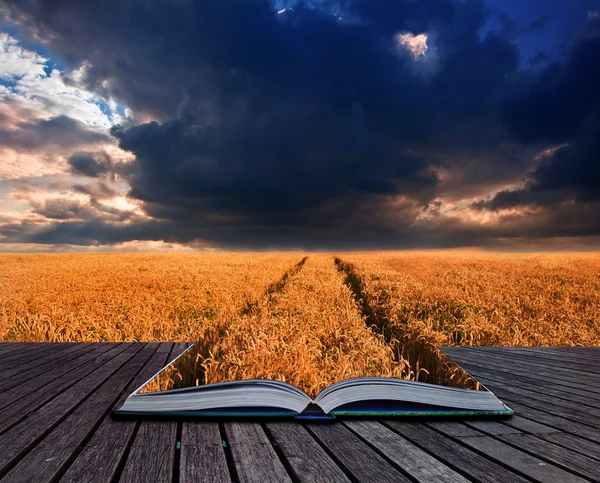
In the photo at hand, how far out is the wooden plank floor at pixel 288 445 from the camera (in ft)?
6.51

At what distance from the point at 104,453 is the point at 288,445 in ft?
3.29

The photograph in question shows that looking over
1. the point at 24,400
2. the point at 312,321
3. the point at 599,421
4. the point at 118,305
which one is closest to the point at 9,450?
the point at 24,400

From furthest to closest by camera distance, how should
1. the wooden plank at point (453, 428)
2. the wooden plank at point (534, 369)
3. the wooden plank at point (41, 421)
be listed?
the wooden plank at point (534, 369)
the wooden plank at point (453, 428)
the wooden plank at point (41, 421)

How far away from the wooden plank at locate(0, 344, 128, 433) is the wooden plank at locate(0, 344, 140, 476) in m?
0.06

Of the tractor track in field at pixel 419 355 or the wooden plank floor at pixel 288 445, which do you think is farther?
the tractor track in field at pixel 419 355

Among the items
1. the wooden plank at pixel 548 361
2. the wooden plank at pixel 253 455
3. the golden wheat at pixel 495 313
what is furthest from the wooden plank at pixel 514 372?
the wooden plank at pixel 253 455

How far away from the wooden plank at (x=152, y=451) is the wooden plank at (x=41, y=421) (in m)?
0.61

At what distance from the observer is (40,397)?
131 inches

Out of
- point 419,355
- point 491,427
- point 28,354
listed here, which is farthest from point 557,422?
point 28,354

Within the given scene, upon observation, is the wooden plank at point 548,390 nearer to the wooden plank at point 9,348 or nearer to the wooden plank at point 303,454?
the wooden plank at point 303,454

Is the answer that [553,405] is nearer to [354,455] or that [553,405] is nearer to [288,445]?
[354,455]

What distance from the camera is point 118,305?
417 inches

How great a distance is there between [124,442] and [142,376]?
6.02 feet

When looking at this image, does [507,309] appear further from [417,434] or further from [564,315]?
[417,434]
